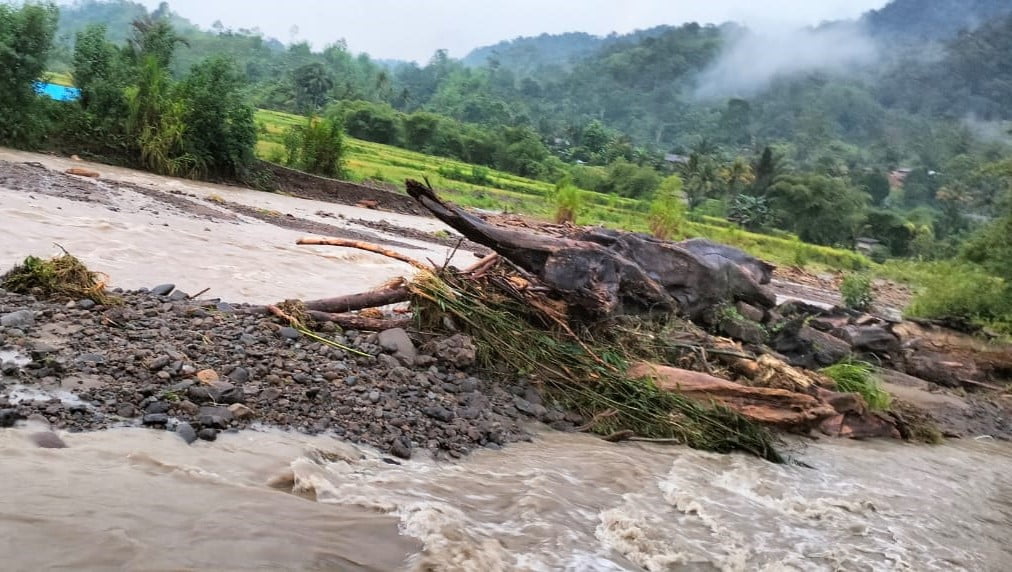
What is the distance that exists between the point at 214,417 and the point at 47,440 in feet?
2.87

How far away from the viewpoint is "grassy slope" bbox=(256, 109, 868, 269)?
30839mm

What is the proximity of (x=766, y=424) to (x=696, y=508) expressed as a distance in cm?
257

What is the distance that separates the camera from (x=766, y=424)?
24.2 feet

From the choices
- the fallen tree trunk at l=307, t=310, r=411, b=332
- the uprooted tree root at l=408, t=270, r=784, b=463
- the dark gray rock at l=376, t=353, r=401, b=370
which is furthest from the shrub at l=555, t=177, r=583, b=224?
the dark gray rock at l=376, t=353, r=401, b=370

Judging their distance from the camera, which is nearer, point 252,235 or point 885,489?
point 885,489

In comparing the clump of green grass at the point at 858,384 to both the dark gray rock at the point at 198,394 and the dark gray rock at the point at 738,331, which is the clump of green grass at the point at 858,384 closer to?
the dark gray rock at the point at 738,331

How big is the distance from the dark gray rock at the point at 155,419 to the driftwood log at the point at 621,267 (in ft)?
8.53

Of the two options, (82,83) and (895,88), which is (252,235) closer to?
(82,83)

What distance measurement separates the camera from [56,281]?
19.3 ft

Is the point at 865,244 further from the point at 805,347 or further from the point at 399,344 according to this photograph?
the point at 399,344

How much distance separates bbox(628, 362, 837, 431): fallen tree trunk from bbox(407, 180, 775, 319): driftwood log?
77cm

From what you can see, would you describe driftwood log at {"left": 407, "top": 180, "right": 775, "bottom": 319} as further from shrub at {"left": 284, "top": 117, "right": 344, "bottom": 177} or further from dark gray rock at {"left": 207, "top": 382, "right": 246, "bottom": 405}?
shrub at {"left": 284, "top": 117, "right": 344, "bottom": 177}

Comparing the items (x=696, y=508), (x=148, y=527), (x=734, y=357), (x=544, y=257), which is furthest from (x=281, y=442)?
(x=734, y=357)

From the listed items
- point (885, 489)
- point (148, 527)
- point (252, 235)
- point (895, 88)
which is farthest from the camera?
point (895, 88)
